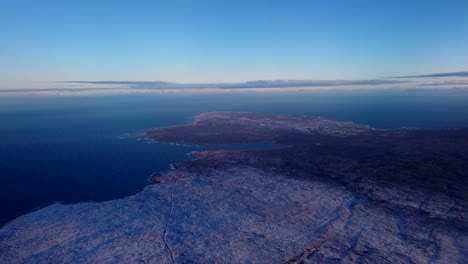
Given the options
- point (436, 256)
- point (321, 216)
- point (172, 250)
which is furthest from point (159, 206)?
point (436, 256)

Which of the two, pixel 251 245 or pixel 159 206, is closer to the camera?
pixel 251 245

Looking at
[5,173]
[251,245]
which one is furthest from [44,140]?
[251,245]

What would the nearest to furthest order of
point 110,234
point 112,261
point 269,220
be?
point 112,261
point 110,234
point 269,220

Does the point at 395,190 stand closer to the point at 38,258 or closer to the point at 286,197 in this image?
the point at 286,197

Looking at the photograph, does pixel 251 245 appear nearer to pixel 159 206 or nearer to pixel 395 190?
pixel 159 206

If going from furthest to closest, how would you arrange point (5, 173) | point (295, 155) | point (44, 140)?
1. point (44, 140)
2. point (295, 155)
3. point (5, 173)

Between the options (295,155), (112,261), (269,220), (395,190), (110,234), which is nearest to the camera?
(112,261)
